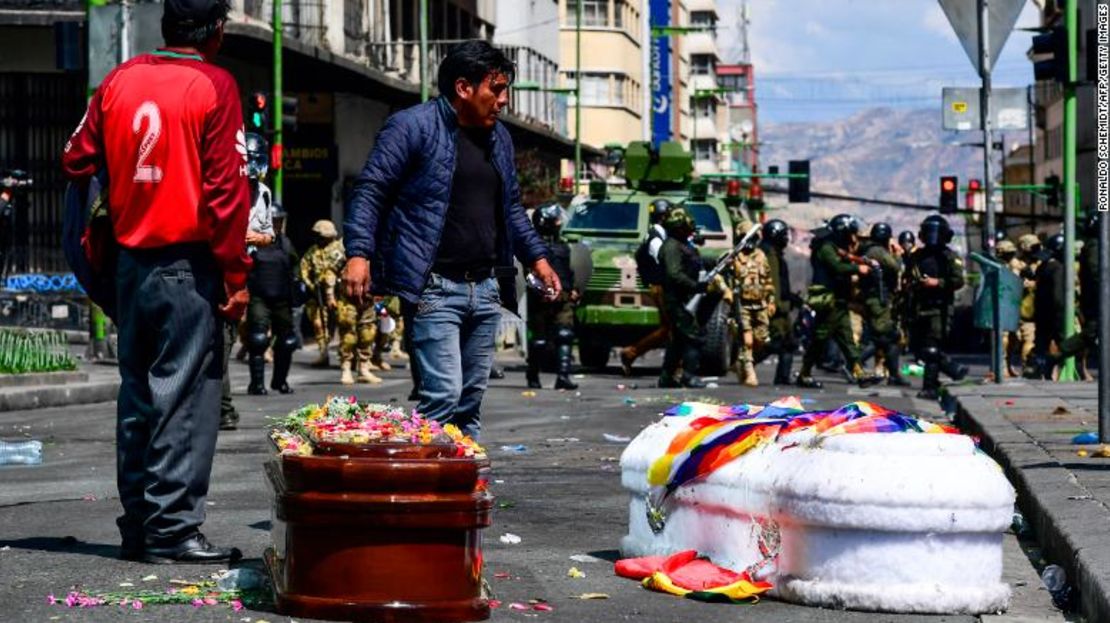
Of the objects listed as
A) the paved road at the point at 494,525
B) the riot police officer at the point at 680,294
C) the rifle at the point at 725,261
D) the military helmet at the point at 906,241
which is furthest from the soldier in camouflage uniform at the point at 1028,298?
the paved road at the point at 494,525

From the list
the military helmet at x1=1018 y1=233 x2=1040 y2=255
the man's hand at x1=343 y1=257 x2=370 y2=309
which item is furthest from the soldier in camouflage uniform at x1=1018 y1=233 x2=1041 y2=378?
the man's hand at x1=343 y1=257 x2=370 y2=309

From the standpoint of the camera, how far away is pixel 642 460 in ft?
26.3

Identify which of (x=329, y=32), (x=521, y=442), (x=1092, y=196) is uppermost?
(x=329, y=32)

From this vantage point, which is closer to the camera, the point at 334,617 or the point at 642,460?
the point at 334,617

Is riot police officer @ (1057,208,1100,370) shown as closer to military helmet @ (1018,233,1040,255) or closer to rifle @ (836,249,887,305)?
rifle @ (836,249,887,305)

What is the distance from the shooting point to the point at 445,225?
26.6 feet

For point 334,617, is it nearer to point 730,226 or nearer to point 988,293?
point 988,293

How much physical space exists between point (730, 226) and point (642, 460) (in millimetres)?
20467

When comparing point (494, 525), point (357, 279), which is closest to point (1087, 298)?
point (494, 525)

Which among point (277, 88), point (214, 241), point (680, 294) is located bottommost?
point (680, 294)

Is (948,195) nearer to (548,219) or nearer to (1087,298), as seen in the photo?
(1087,298)

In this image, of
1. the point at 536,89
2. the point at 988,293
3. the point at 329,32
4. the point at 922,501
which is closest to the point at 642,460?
the point at 922,501

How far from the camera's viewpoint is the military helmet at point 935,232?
909 inches

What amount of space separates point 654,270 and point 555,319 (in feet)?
5.53
